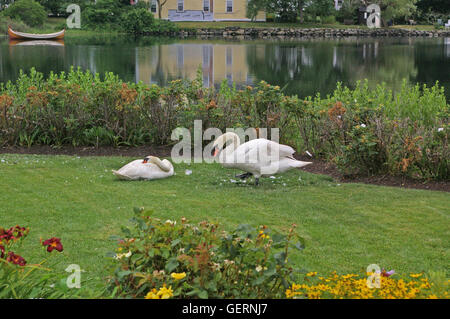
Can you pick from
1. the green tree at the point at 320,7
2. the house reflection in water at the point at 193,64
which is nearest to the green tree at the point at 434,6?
the green tree at the point at 320,7

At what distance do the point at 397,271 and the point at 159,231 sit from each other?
2462mm

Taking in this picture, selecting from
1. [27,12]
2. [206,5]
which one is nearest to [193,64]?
[27,12]

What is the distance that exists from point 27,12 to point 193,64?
29284 millimetres

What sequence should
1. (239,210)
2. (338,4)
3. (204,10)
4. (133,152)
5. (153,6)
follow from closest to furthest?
(239,210)
(133,152)
(153,6)
(204,10)
(338,4)

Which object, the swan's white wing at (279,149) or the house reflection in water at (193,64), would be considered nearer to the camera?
the swan's white wing at (279,149)

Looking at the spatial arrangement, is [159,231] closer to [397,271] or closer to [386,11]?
[397,271]

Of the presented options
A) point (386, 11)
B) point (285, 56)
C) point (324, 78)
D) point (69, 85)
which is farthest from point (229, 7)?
point (69, 85)

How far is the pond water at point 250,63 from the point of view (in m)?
26.9

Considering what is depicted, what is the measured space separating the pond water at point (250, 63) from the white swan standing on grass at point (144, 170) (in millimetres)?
13581

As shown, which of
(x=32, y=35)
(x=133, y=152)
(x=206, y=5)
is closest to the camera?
(x=133, y=152)

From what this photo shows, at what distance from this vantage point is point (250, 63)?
34.8 metres

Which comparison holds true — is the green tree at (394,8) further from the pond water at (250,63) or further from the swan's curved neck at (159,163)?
the swan's curved neck at (159,163)

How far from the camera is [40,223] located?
19.9 feet

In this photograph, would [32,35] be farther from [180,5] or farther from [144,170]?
[144,170]
